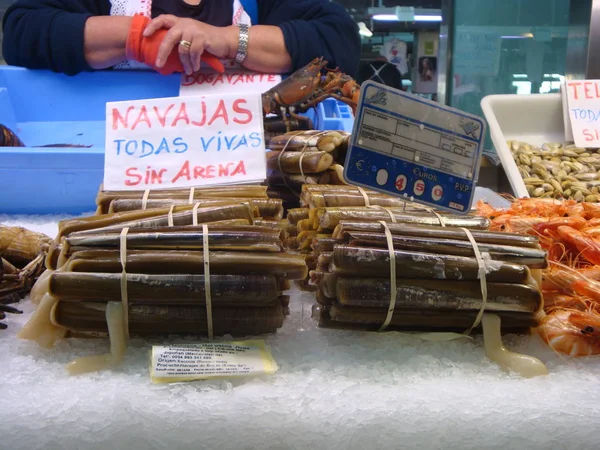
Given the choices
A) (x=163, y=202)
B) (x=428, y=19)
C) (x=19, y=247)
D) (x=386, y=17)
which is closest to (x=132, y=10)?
(x=19, y=247)

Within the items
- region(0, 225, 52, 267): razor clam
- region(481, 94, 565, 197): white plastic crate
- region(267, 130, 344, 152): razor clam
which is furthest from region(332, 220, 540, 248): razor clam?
region(481, 94, 565, 197): white plastic crate

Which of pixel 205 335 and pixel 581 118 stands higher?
pixel 581 118

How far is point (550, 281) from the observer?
1553mm

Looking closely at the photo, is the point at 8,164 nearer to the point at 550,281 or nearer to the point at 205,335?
the point at 205,335

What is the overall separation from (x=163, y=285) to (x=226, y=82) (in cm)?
218

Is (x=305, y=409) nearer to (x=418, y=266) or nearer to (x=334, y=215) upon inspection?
(x=418, y=266)

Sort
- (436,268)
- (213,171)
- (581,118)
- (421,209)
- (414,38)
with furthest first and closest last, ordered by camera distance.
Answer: (414,38) → (581,118) → (213,171) → (421,209) → (436,268)

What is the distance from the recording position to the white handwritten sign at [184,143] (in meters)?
1.82

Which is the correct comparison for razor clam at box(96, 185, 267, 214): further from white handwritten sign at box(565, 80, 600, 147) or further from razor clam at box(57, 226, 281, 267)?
white handwritten sign at box(565, 80, 600, 147)

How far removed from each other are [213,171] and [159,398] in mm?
873

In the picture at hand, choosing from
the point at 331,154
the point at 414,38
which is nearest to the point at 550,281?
the point at 331,154

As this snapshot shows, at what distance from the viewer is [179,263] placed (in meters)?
1.30

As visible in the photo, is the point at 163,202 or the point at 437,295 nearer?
the point at 437,295

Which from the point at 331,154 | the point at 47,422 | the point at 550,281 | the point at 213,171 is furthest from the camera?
the point at 331,154
